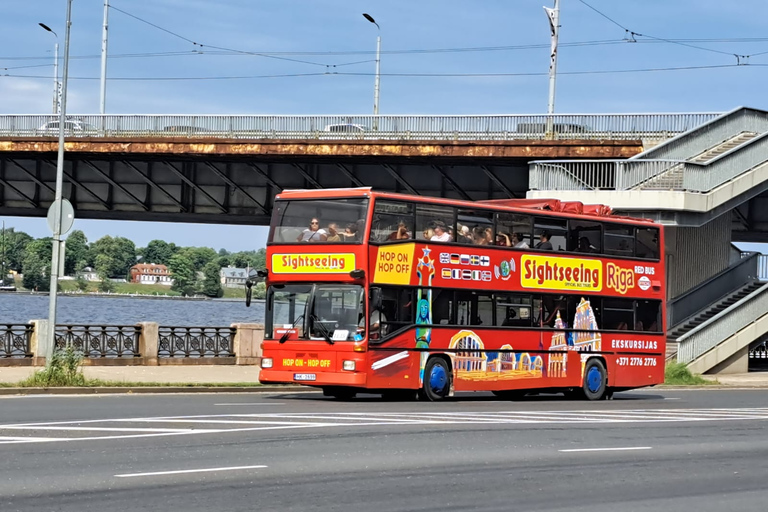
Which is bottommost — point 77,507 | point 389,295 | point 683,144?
point 77,507

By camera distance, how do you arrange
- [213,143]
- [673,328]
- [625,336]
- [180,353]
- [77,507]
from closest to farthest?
[77,507] → [625,336] → [180,353] → [673,328] → [213,143]

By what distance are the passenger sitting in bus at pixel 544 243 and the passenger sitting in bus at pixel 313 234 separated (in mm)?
5085

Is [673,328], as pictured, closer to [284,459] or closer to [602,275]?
[602,275]

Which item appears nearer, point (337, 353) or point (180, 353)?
point (337, 353)

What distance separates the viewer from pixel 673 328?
41.7 m

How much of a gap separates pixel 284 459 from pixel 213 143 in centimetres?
3534

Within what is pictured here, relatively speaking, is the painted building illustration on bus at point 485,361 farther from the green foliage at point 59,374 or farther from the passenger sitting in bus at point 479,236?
the green foliage at point 59,374

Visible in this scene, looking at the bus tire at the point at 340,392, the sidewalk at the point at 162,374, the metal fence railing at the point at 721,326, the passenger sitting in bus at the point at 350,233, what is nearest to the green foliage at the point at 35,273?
the metal fence railing at the point at 721,326

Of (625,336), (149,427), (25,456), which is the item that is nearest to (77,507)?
(25,456)

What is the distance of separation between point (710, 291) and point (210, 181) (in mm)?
20181

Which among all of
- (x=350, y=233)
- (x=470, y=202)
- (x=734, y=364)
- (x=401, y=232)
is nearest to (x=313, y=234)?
(x=350, y=233)

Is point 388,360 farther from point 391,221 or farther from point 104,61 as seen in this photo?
point 104,61

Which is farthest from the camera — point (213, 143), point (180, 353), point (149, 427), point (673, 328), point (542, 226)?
point (213, 143)

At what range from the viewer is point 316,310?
2417 centimetres
